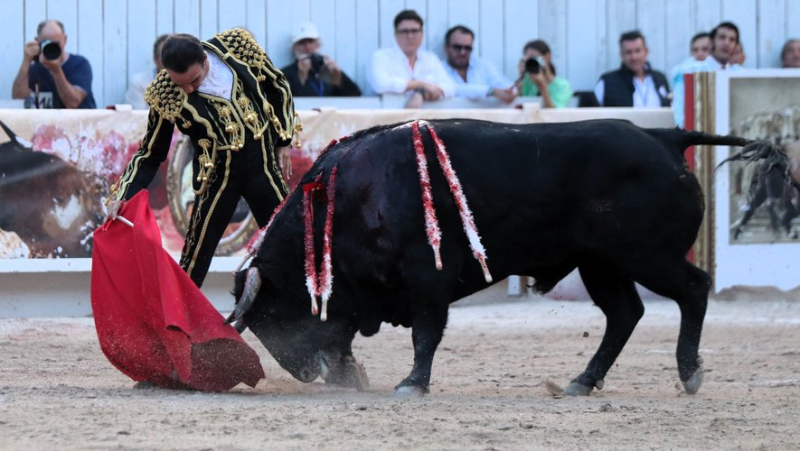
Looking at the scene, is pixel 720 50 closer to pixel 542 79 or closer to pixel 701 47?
pixel 701 47

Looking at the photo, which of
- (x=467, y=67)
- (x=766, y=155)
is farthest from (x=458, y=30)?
(x=766, y=155)

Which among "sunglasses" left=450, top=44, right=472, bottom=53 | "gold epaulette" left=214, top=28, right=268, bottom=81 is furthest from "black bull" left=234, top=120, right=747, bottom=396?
"sunglasses" left=450, top=44, right=472, bottom=53

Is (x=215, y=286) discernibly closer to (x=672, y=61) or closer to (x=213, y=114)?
(x=213, y=114)

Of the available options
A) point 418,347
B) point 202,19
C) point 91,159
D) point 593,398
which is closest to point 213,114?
point 418,347

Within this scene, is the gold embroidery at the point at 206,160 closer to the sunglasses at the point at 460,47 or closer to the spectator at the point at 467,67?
the spectator at the point at 467,67

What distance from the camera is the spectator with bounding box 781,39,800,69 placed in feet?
39.6

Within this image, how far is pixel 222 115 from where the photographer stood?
656cm

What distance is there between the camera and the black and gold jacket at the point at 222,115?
6.58m

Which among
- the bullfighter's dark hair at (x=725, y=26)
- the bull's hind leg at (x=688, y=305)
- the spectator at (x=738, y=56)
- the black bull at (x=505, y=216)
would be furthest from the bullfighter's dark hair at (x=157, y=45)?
the bull's hind leg at (x=688, y=305)

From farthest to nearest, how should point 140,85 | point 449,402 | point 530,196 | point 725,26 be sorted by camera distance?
point 725,26
point 140,85
point 530,196
point 449,402

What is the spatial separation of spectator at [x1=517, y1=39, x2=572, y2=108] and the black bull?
466 centimetres

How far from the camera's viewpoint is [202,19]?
1138 centimetres

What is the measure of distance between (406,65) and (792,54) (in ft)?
11.6

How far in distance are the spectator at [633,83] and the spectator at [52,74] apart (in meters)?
4.13
